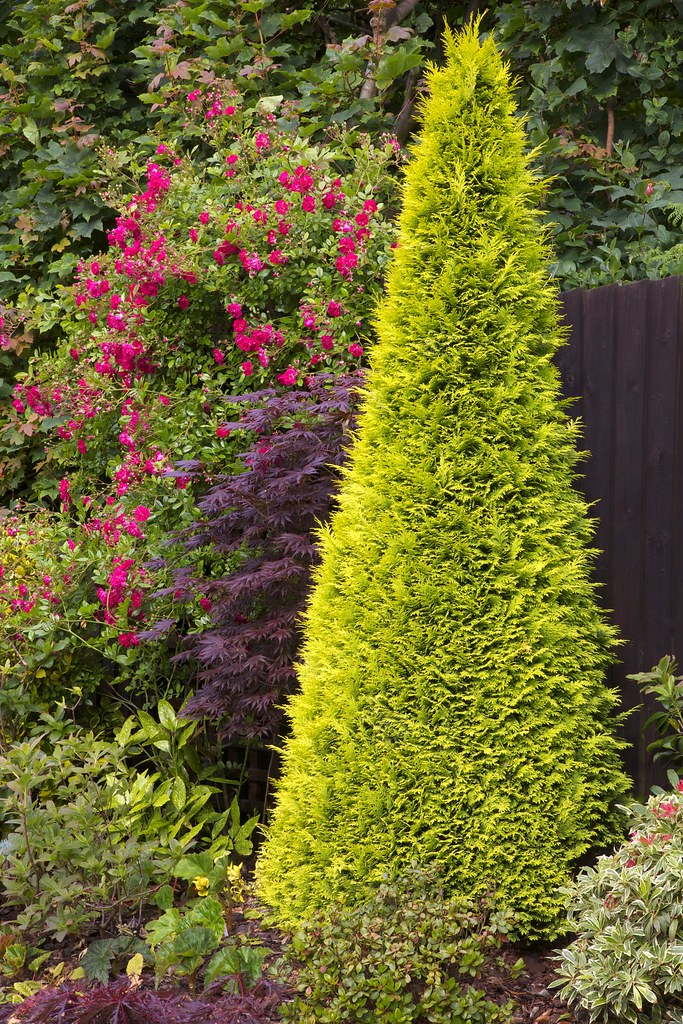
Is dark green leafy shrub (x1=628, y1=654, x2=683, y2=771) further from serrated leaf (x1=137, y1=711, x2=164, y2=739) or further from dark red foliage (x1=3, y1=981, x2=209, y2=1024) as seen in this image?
serrated leaf (x1=137, y1=711, x2=164, y2=739)

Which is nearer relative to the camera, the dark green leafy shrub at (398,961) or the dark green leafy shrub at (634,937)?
the dark green leafy shrub at (634,937)

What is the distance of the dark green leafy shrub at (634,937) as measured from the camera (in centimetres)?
262

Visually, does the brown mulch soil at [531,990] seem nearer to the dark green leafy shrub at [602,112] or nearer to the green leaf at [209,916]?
the green leaf at [209,916]

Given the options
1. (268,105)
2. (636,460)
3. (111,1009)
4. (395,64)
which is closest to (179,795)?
(111,1009)

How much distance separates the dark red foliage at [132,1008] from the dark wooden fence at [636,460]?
5.61 ft

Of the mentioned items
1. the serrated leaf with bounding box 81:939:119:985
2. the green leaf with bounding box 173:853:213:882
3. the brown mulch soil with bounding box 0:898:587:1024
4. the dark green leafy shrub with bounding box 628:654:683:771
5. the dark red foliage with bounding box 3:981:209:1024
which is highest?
the dark green leafy shrub with bounding box 628:654:683:771

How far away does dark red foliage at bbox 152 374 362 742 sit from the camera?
4020 mm

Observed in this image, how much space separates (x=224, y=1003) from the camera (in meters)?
2.97

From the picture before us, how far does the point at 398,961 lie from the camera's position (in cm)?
280

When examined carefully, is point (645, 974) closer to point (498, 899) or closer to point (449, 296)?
point (498, 899)

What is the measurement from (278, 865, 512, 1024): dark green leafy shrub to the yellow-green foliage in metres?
0.13

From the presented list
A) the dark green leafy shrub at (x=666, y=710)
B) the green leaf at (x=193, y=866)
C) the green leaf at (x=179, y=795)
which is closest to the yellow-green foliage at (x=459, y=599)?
the dark green leafy shrub at (x=666, y=710)

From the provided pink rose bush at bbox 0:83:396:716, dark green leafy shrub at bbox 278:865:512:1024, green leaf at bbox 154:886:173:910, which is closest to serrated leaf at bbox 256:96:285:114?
pink rose bush at bbox 0:83:396:716

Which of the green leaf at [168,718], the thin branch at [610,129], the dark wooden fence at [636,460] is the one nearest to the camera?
the dark wooden fence at [636,460]
